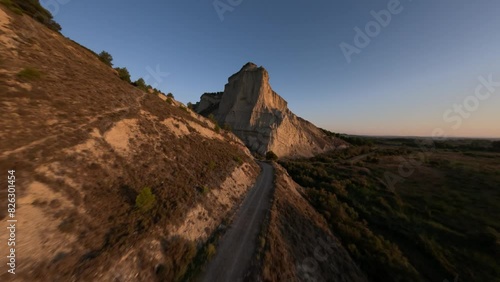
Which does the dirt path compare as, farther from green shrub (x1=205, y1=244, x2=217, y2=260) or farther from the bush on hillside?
the bush on hillside

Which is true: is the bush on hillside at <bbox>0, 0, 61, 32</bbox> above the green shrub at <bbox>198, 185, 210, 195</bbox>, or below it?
above

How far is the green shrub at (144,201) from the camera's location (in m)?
10.8

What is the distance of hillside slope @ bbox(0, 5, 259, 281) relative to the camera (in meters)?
7.54

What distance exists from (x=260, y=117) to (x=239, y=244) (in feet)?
175

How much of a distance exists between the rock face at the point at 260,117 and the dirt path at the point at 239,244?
40089 mm

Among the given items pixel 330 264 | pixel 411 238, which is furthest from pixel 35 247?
pixel 411 238

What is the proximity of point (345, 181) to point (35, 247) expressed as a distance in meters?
37.2

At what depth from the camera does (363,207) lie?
25078mm

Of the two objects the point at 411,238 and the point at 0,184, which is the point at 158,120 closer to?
the point at 0,184

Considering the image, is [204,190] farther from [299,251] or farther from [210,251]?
[299,251]

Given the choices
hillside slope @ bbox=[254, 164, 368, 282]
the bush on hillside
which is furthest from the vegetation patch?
the bush on hillside

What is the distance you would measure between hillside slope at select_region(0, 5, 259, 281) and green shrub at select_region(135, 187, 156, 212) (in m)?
0.07

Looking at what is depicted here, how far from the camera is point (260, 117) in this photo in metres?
63.2

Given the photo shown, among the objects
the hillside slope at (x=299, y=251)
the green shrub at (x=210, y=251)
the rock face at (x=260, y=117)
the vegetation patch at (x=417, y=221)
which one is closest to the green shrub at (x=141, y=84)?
the hillside slope at (x=299, y=251)
